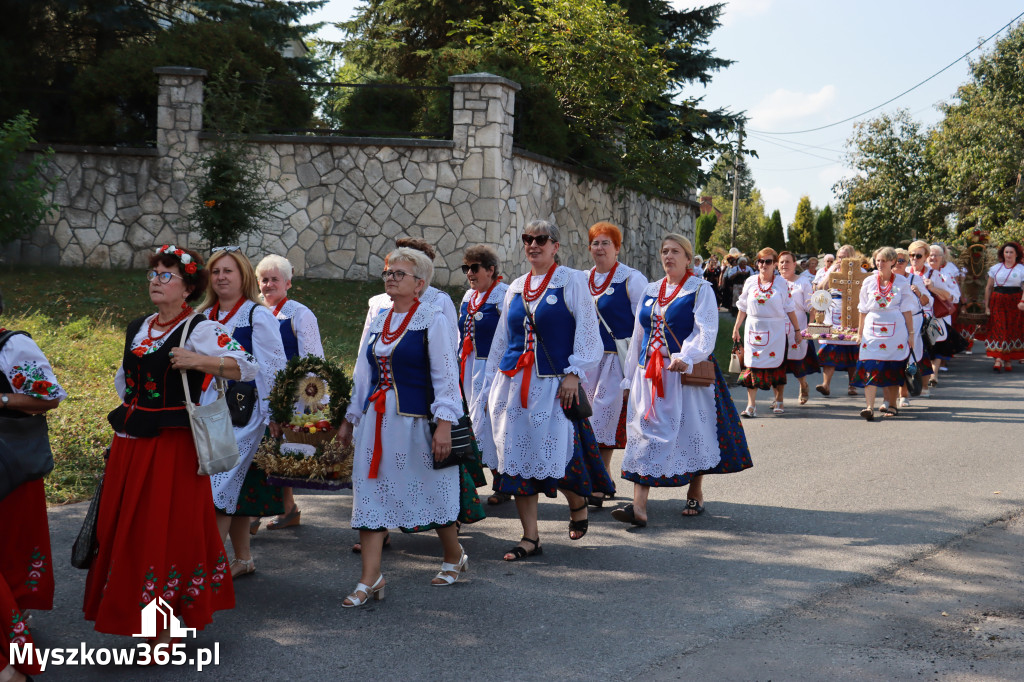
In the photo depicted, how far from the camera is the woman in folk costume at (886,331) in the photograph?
11484 millimetres

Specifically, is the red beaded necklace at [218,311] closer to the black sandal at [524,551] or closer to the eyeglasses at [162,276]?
the eyeglasses at [162,276]

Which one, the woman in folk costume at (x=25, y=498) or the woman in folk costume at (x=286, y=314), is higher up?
the woman in folk costume at (x=286, y=314)

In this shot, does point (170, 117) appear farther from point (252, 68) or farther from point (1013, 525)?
point (1013, 525)

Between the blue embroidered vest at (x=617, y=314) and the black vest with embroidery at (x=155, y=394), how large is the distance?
3818mm

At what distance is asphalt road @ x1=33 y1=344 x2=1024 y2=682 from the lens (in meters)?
4.38

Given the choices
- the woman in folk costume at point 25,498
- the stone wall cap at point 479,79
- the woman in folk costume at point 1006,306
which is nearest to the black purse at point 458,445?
the woman in folk costume at point 25,498

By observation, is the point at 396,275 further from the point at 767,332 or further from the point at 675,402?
the point at 767,332

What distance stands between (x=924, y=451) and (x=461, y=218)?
9266 millimetres

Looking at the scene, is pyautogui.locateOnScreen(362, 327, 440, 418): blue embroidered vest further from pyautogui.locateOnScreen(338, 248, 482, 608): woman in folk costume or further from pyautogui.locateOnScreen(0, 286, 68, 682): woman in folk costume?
pyautogui.locateOnScreen(0, 286, 68, 682): woman in folk costume

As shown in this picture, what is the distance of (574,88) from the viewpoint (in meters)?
19.5

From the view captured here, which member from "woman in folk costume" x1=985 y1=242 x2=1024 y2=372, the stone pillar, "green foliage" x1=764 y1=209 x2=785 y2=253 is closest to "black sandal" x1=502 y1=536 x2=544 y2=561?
the stone pillar

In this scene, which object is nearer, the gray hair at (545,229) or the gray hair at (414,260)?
the gray hair at (414,260)

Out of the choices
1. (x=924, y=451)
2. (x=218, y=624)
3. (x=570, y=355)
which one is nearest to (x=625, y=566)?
(x=570, y=355)

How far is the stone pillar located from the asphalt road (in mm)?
9248
